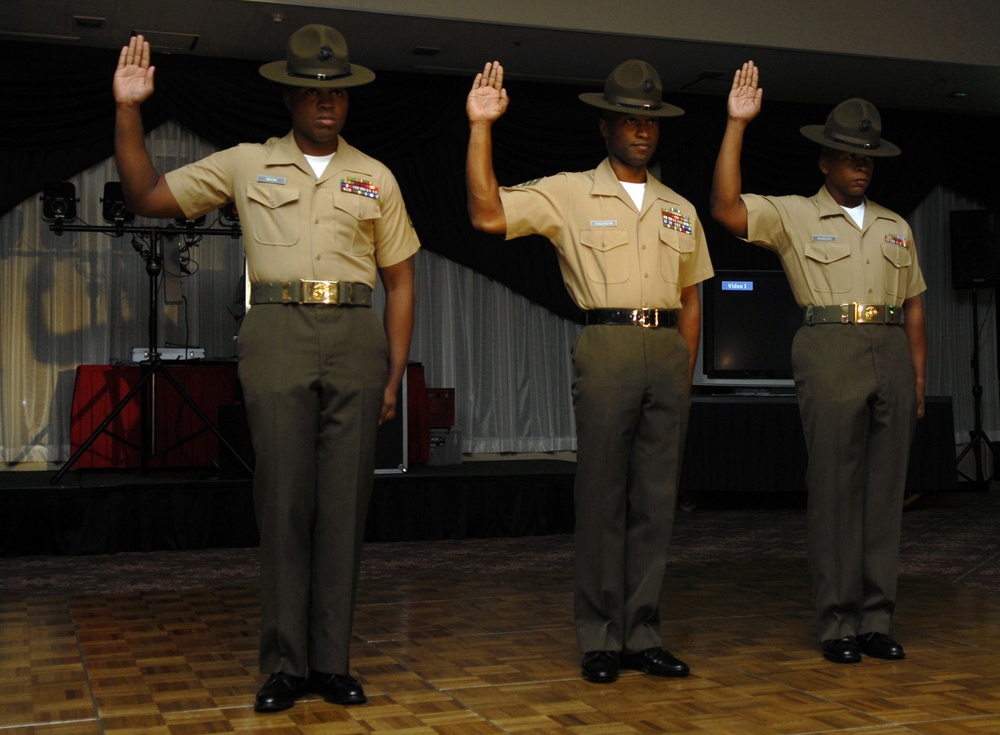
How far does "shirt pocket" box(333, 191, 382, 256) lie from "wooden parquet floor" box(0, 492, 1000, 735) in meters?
1.07

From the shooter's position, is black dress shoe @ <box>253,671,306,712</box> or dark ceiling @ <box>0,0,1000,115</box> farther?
dark ceiling @ <box>0,0,1000,115</box>

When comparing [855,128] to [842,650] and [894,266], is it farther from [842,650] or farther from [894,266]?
[842,650]

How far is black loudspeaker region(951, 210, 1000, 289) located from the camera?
8.56 metres

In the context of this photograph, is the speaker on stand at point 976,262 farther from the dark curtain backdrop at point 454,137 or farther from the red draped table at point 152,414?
the red draped table at point 152,414

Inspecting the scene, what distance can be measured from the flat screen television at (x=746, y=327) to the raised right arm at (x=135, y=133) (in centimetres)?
538

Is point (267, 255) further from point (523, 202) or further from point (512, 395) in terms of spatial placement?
point (512, 395)

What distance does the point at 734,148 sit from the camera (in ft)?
10.2

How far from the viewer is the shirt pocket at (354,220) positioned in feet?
9.07

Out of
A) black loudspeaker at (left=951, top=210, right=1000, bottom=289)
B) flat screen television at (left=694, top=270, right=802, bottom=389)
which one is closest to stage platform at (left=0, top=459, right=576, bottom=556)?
flat screen television at (left=694, top=270, right=802, bottom=389)

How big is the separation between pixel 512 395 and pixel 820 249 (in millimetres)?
4956

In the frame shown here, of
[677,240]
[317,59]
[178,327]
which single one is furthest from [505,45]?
[317,59]

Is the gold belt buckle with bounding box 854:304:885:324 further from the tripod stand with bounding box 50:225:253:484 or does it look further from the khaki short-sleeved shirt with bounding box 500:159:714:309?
the tripod stand with bounding box 50:225:253:484

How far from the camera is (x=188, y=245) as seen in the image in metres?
6.32

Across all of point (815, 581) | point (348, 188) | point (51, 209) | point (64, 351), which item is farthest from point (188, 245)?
point (815, 581)
